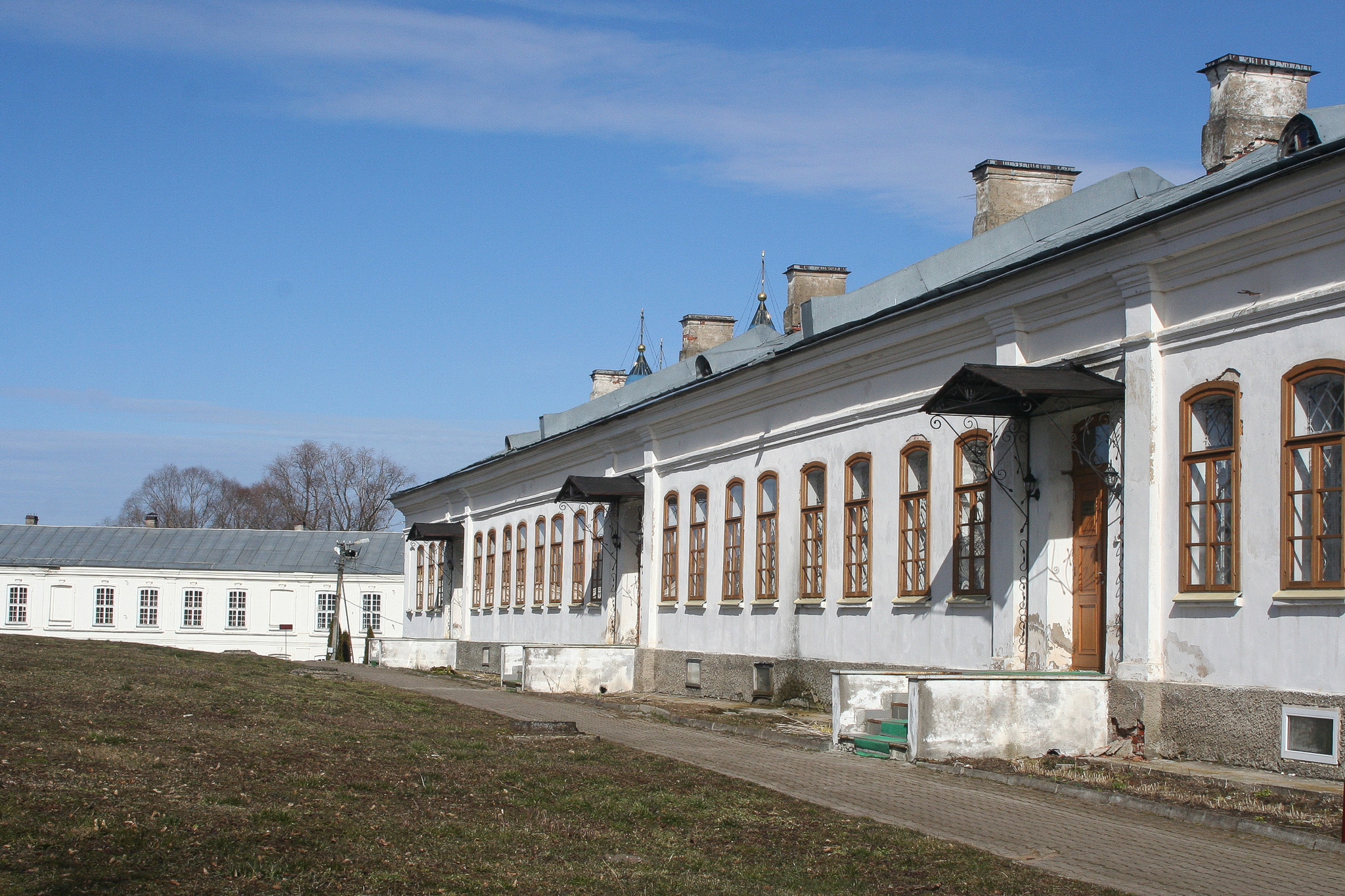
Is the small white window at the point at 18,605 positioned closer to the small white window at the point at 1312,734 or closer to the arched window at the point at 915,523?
the arched window at the point at 915,523

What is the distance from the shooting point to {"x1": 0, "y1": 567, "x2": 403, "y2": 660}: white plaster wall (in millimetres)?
63750

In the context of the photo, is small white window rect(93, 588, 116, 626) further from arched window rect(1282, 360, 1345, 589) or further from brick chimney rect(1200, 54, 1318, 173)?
arched window rect(1282, 360, 1345, 589)

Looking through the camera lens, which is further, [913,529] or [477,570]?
[477,570]

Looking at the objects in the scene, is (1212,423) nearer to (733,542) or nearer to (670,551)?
(733,542)

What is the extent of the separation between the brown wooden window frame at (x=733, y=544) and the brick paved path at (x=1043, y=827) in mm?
8004

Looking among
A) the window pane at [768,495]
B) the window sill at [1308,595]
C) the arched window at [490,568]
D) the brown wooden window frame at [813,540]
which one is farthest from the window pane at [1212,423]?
the arched window at [490,568]

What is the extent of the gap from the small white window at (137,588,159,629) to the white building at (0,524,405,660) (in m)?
0.04

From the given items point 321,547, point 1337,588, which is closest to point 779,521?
point 1337,588

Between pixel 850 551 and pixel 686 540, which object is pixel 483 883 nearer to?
pixel 850 551

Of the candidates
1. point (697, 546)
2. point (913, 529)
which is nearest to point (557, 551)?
point (697, 546)

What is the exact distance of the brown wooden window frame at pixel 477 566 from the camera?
39.5m

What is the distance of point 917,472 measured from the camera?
18750 mm

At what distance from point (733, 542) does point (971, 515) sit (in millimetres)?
7146

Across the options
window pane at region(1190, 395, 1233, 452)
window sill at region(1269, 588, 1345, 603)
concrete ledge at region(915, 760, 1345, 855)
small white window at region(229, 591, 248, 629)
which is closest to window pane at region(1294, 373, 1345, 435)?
window pane at region(1190, 395, 1233, 452)
